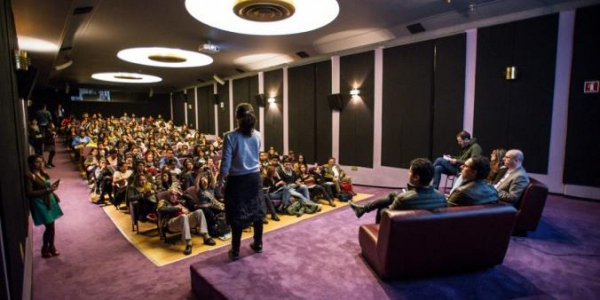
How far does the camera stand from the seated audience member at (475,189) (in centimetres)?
264

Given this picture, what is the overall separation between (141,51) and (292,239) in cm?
784

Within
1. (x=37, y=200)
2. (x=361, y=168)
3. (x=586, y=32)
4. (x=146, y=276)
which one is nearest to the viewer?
(x=146, y=276)

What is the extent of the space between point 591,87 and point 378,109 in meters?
3.88

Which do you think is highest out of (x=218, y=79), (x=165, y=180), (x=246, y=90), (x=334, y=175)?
(x=218, y=79)

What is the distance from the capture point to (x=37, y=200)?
3.52 m

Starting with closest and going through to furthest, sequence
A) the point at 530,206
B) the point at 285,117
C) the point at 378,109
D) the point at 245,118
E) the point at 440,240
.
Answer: the point at 440,240, the point at 245,118, the point at 530,206, the point at 378,109, the point at 285,117

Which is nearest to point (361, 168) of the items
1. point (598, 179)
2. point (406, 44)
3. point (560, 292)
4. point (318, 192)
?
point (318, 192)

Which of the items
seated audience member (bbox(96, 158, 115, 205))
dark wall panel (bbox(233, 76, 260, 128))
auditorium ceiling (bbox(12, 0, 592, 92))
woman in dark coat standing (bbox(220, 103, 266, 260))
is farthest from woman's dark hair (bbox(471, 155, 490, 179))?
dark wall panel (bbox(233, 76, 260, 128))

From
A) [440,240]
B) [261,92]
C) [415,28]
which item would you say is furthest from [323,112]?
[440,240]

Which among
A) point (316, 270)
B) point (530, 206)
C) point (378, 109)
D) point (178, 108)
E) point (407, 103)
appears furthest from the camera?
point (178, 108)

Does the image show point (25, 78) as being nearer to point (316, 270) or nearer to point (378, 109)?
point (316, 270)

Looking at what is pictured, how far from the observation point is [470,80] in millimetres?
6113

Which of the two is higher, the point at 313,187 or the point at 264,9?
the point at 264,9

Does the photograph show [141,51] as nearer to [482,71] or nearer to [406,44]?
[406,44]
